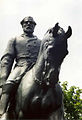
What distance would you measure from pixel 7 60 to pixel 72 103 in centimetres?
1635

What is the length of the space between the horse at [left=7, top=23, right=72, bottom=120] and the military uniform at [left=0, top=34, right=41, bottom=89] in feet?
1.76

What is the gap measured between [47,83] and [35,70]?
0.50 m

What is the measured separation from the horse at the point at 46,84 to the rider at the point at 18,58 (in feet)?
1.06

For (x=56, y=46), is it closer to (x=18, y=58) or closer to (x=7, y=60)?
(x=18, y=58)

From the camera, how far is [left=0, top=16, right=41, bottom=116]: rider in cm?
683

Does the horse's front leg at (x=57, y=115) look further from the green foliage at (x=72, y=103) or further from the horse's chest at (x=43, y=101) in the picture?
the green foliage at (x=72, y=103)

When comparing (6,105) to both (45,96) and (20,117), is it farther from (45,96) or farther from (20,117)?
(45,96)

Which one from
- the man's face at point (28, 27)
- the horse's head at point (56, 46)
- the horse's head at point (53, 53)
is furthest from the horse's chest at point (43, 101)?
the man's face at point (28, 27)

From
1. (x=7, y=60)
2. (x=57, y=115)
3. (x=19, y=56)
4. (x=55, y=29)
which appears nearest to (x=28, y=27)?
(x=19, y=56)

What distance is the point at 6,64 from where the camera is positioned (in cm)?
734

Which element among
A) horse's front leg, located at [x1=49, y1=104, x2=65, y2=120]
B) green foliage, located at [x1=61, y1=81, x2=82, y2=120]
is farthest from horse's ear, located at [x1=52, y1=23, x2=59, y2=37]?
green foliage, located at [x1=61, y1=81, x2=82, y2=120]

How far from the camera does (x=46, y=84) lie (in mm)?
6254

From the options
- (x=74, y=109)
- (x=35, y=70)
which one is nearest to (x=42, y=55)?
(x=35, y=70)

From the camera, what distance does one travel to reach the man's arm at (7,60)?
23.5 ft
